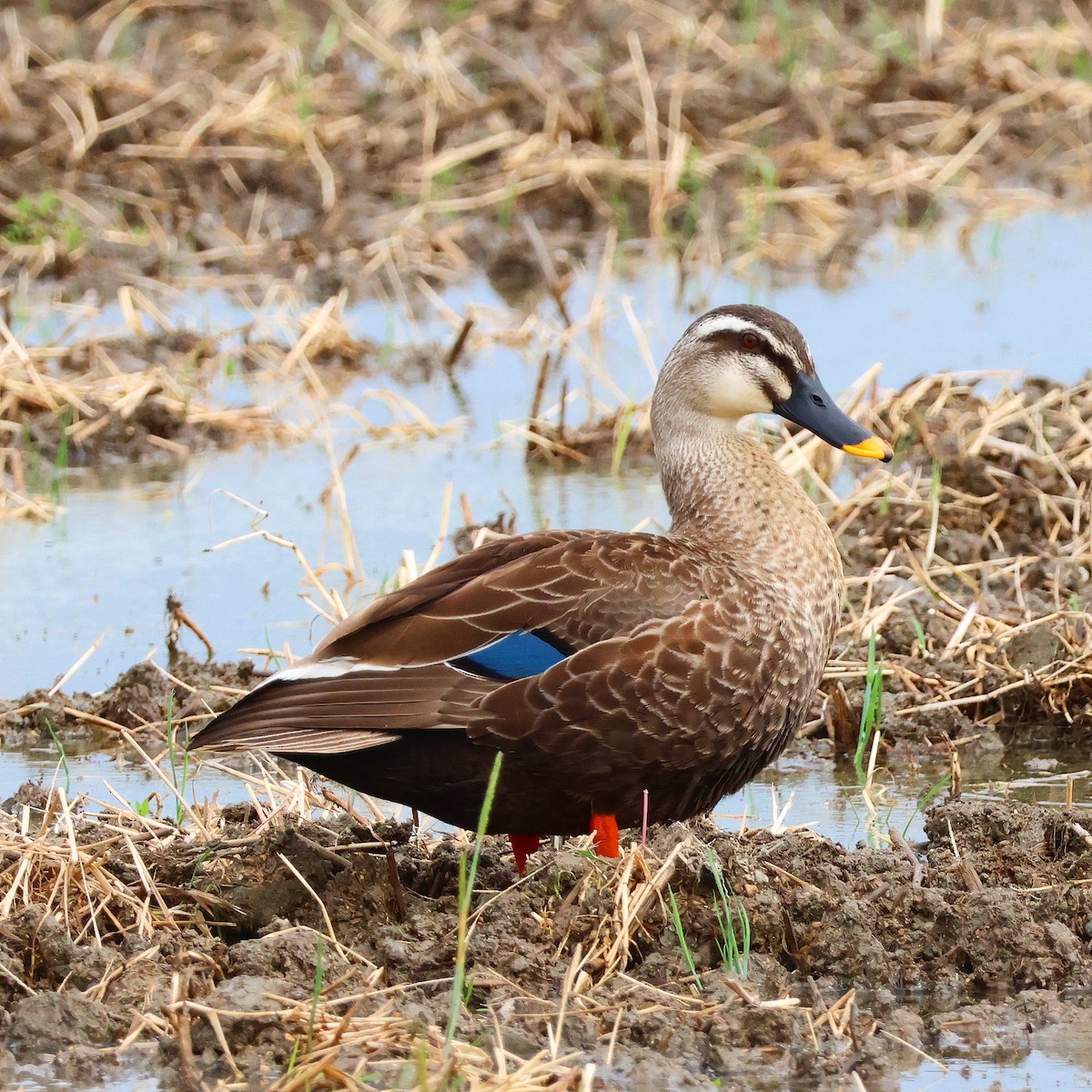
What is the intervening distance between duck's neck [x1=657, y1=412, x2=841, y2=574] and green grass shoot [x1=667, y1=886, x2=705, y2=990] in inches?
40.9

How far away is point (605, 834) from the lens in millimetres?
4832

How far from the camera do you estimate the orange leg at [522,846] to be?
16.4ft

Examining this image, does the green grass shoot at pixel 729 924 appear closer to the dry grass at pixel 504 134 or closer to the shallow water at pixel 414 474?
the shallow water at pixel 414 474

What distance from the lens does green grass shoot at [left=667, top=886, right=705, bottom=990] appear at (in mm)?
4086

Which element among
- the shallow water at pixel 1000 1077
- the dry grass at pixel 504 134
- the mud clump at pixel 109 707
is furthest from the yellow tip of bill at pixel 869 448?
the dry grass at pixel 504 134

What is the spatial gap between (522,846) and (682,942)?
101cm

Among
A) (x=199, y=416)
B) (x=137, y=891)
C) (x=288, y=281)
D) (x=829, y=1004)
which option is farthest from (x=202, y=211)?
(x=829, y=1004)

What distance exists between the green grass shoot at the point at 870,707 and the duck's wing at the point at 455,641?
98cm

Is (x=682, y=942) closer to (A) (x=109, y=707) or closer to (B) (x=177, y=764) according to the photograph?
(B) (x=177, y=764)

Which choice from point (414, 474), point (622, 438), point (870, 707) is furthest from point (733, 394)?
point (414, 474)

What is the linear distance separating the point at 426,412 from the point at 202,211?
10.4ft

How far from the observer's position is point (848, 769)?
5852mm

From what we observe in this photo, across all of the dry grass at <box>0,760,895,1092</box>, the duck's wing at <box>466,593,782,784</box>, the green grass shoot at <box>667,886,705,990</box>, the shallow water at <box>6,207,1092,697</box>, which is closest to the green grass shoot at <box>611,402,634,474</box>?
the shallow water at <box>6,207,1092,697</box>

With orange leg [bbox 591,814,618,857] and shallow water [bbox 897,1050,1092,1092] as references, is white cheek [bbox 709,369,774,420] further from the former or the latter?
shallow water [bbox 897,1050,1092,1092]
